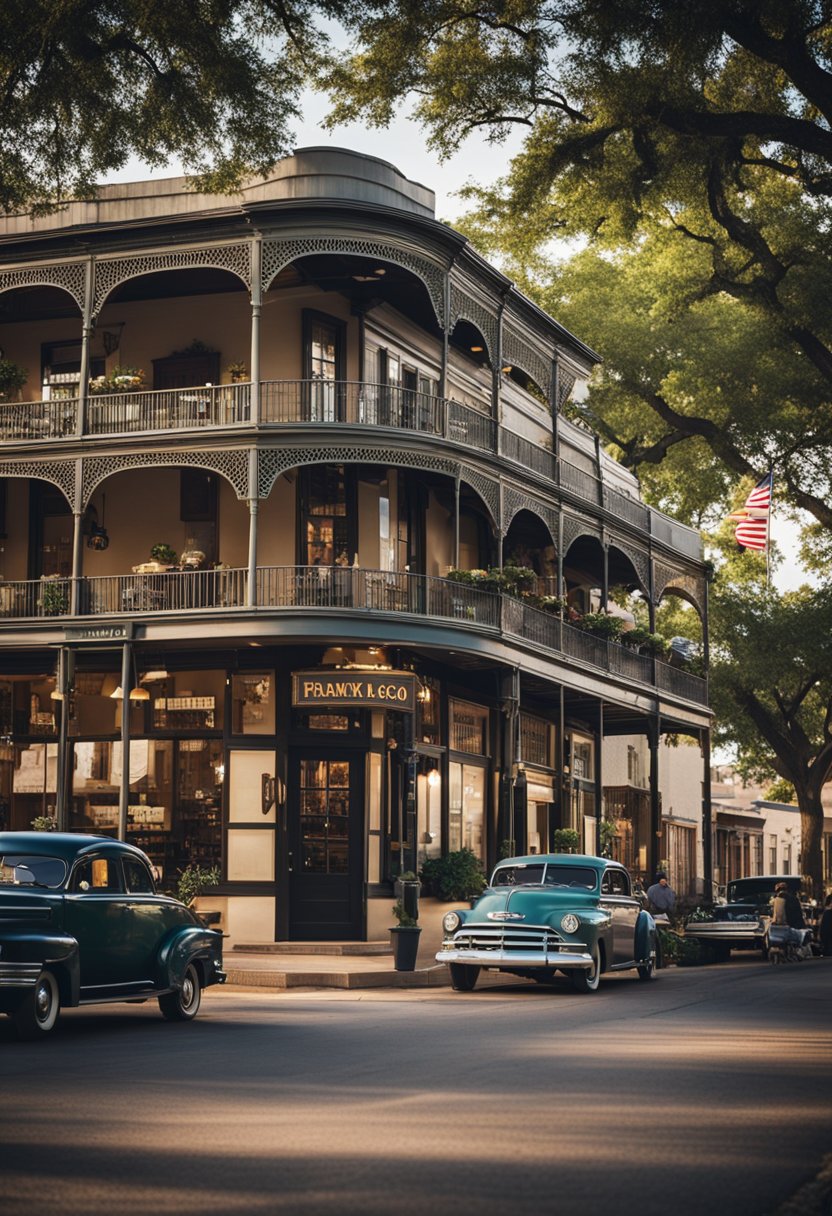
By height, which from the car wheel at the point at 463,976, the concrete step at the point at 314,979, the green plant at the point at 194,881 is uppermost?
the green plant at the point at 194,881

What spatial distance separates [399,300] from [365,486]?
3803 millimetres

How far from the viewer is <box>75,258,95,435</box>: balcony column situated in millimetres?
30266

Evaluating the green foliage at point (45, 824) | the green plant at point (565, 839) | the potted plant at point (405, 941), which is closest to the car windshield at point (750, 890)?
the green plant at point (565, 839)

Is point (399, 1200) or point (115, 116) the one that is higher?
point (115, 116)

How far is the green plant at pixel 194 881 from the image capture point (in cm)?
2900

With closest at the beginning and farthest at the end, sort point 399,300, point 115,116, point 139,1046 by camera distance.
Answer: point 139,1046, point 115,116, point 399,300

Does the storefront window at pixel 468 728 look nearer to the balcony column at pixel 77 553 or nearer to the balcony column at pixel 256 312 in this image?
the balcony column at pixel 256 312

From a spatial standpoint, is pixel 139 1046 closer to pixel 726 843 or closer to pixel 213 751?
pixel 213 751

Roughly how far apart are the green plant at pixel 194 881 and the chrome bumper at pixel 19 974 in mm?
14983

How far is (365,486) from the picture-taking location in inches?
1239

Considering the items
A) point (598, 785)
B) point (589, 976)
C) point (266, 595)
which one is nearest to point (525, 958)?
point (589, 976)

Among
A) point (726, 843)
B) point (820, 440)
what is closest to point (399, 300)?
point (820, 440)

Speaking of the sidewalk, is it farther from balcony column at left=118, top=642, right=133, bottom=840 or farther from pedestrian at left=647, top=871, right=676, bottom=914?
pedestrian at left=647, top=871, right=676, bottom=914

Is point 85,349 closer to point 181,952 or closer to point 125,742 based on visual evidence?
point 125,742
